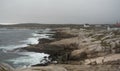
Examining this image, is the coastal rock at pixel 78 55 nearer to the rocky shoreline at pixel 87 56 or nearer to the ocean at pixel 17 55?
the rocky shoreline at pixel 87 56

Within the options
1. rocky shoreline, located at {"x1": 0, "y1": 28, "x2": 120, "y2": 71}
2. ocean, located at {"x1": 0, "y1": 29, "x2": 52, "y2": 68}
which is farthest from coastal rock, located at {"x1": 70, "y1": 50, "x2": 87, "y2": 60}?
ocean, located at {"x1": 0, "y1": 29, "x2": 52, "y2": 68}

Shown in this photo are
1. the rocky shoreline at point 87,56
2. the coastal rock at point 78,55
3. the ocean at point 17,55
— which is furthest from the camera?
the ocean at point 17,55

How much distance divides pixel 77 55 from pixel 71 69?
11.9 m

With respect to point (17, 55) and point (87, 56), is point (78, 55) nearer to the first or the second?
point (87, 56)

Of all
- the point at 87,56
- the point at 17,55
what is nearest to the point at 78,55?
the point at 87,56

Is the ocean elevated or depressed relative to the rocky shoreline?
depressed

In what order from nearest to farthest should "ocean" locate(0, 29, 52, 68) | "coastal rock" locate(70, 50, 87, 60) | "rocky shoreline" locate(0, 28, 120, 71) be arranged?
"rocky shoreline" locate(0, 28, 120, 71) → "coastal rock" locate(70, 50, 87, 60) → "ocean" locate(0, 29, 52, 68)

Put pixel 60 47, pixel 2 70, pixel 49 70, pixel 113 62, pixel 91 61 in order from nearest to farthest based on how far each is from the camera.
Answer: pixel 2 70 → pixel 49 70 → pixel 113 62 → pixel 91 61 → pixel 60 47

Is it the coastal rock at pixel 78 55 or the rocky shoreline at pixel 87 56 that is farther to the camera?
the coastal rock at pixel 78 55

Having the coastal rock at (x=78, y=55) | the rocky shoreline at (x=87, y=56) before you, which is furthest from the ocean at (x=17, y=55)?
the coastal rock at (x=78, y=55)

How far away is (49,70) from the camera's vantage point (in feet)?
58.9

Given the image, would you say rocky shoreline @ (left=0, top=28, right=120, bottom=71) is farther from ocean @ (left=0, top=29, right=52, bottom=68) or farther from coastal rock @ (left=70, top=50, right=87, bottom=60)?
ocean @ (left=0, top=29, right=52, bottom=68)

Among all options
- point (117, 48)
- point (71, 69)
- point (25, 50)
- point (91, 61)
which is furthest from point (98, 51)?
point (25, 50)

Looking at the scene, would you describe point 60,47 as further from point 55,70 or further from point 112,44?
point 55,70
